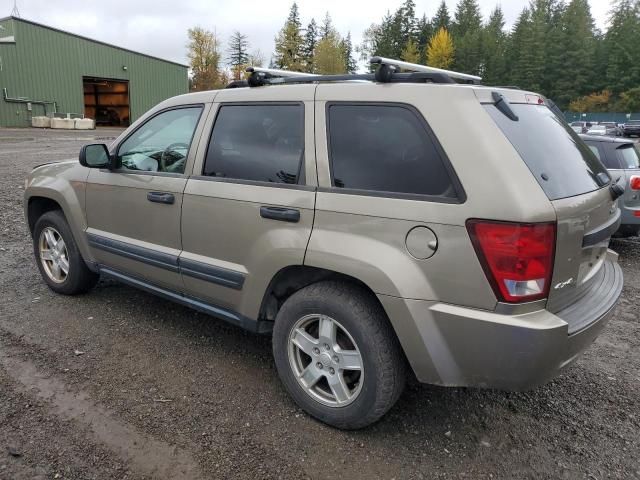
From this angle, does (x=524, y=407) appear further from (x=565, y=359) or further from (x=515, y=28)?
(x=515, y=28)

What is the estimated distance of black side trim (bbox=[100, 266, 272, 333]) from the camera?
3.20 metres

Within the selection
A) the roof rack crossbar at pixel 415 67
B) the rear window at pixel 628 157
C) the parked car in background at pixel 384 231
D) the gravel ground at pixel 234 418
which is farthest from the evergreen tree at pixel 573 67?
the parked car in background at pixel 384 231

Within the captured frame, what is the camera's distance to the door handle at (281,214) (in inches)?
111

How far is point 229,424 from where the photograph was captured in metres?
2.84

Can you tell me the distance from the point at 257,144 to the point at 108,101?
4128cm

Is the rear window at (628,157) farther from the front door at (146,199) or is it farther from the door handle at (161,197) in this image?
the door handle at (161,197)

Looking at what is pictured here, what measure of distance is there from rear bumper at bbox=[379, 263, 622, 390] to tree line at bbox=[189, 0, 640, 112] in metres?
59.3

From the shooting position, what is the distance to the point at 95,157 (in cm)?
391

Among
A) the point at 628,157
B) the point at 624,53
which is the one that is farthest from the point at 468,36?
the point at 628,157

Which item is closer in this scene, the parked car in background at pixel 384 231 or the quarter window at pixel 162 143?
the parked car in background at pixel 384 231

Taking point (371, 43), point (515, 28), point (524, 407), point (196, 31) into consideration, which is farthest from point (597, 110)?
point (524, 407)

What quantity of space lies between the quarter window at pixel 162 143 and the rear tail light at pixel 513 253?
215cm

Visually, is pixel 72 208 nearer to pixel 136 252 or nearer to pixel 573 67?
pixel 136 252

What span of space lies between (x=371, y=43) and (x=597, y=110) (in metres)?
46.2
